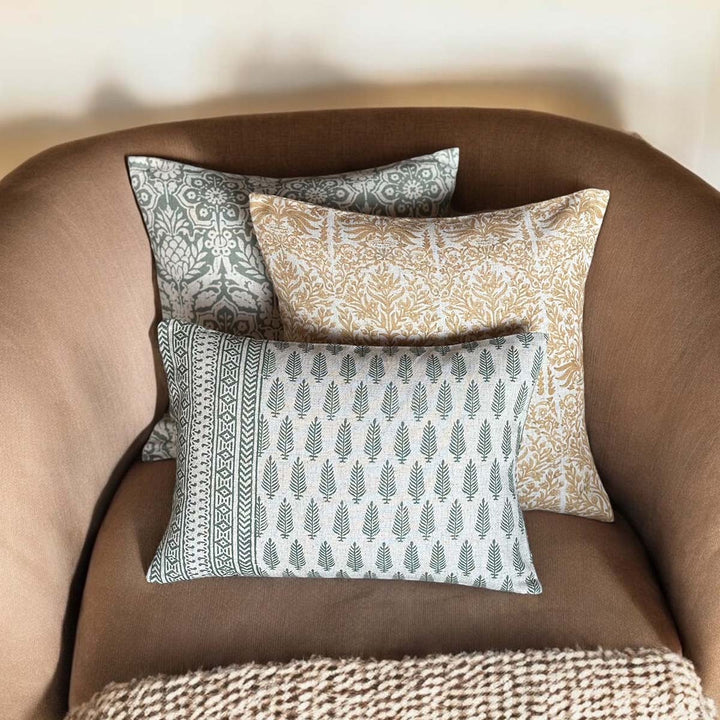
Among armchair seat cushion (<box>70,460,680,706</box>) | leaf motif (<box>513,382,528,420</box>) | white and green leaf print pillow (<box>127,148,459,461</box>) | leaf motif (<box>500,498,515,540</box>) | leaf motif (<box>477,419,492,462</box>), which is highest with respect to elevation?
white and green leaf print pillow (<box>127,148,459,461</box>)

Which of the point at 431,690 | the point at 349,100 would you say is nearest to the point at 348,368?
the point at 431,690

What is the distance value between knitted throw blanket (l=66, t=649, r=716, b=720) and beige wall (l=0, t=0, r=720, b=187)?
1.04 metres

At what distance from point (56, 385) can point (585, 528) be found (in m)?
0.69

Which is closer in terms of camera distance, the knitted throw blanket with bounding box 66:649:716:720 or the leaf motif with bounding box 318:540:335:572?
the knitted throw blanket with bounding box 66:649:716:720

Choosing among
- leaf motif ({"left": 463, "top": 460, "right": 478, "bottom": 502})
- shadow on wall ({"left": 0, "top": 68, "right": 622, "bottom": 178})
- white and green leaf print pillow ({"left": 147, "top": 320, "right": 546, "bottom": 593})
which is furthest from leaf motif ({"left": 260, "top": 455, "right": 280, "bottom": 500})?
shadow on wall ({"left": 0, "top": 68, "right": 622, "bottom": 178})

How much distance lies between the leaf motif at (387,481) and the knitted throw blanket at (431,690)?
18cm

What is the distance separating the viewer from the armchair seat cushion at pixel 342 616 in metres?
0.88

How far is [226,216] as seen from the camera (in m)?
1.08

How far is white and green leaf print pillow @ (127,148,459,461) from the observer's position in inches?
42.2

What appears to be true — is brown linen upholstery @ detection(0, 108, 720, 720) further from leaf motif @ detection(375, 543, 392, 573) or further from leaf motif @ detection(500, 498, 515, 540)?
leaf motif @ detection(375, 543, 392, 573)

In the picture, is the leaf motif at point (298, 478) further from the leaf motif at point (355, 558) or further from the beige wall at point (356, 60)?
the beige wall at point (356, 60)

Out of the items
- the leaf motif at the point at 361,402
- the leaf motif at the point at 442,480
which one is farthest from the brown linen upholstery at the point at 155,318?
the leaf motif at the point at 361,402

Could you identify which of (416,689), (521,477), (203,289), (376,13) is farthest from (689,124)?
(416,689)

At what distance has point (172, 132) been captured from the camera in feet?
3.91
